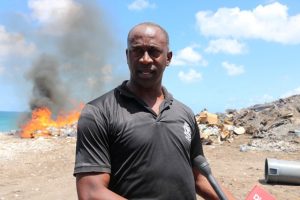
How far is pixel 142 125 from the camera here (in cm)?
210

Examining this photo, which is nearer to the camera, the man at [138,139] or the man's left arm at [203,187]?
the man at [138,139]

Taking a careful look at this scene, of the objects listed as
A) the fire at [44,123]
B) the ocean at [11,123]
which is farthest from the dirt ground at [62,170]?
the ocean at [11,123]

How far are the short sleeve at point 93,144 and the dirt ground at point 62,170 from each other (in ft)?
19.2

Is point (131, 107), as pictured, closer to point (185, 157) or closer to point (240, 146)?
point (185, 157)

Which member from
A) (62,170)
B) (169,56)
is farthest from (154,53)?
(62,170)

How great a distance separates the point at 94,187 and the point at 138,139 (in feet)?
1.00

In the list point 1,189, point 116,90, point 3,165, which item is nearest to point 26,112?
point 3,165

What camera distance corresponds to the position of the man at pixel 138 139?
79.4 inches

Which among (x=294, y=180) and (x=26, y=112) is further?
(x=26, y=112)

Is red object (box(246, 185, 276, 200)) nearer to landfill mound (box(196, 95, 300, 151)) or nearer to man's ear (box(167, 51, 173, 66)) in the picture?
man's ear (box(167, 51, 173, 66))

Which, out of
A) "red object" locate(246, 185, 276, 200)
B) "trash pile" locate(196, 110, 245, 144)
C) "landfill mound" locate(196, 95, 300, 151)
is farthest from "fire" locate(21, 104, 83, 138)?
"red object" locate(246, 185, 276, 200)

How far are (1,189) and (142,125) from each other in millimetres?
7926

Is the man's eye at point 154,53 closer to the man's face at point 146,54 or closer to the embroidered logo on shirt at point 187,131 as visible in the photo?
the man's face at point 146,54

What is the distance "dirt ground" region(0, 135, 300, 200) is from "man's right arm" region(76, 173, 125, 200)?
583 cm
